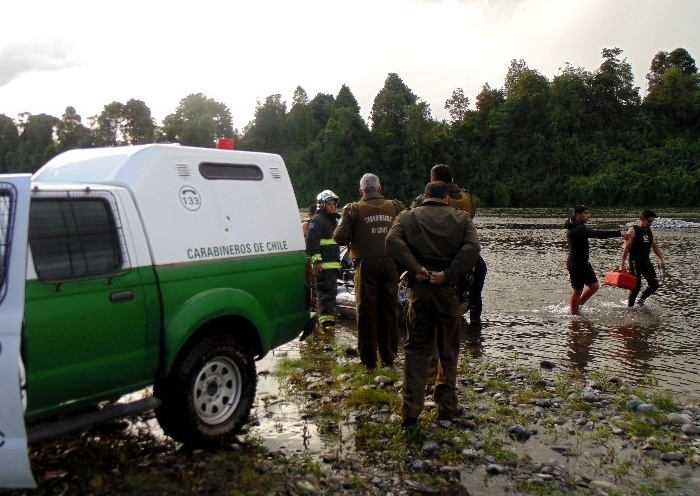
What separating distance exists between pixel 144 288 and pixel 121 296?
207 mm

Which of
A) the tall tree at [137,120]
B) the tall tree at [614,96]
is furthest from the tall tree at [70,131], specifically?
the tall tree at [614,96]

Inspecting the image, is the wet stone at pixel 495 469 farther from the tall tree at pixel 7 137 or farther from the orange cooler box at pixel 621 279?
the tall tree at pixel 7 137

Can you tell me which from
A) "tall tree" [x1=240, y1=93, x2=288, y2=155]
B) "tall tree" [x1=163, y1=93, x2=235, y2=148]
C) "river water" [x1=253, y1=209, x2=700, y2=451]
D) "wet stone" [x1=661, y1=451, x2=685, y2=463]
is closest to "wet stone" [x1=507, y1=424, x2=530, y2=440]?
"wet stone" [x1=661, y1=451, x2=685, y2=463]

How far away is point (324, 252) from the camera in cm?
1018

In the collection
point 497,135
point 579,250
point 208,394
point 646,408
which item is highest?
point 497,135

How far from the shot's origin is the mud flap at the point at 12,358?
12.7ft

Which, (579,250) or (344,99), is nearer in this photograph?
(579,250)

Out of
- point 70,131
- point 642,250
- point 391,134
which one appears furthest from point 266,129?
point 642,250

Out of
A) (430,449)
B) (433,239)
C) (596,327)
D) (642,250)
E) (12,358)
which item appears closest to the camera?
(12,358)

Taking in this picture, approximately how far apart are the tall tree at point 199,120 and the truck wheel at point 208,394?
68.7 meters

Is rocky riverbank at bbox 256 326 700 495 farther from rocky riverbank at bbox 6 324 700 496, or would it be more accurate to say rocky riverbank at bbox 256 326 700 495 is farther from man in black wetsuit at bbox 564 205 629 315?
man in black wetsuit at bbox 564 205 629 315

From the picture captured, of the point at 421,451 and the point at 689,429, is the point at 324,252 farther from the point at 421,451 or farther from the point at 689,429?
the point at 689,429

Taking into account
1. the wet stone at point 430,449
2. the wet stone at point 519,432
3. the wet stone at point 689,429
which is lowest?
the wet stone at point 689,429

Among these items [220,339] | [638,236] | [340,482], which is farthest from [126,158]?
[638,236]
